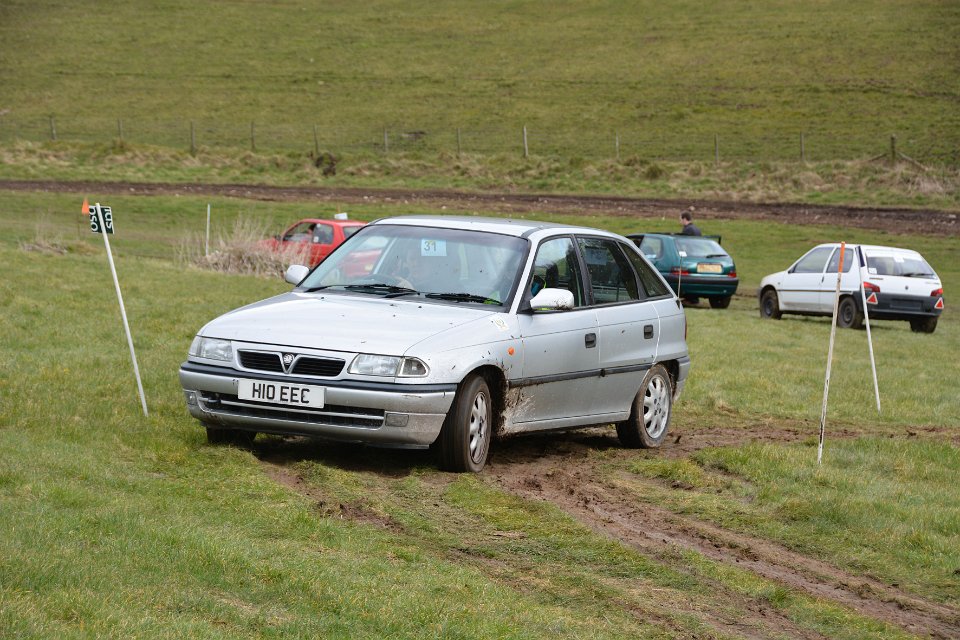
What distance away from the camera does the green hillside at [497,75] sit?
59.7 meters

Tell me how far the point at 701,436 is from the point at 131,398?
4705 mm

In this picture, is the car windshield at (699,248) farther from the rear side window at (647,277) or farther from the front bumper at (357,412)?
the front bumper at (357,412)

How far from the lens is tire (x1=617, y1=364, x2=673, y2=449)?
10562 mm

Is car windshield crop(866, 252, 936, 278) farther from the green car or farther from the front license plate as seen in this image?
the front license plate

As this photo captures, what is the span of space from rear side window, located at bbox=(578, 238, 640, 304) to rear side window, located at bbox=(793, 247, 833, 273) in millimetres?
15313

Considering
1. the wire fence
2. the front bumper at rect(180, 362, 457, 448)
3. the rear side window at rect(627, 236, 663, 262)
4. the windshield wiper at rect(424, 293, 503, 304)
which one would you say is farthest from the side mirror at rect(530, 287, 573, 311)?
the wire fence

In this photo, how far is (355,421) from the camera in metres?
8.25

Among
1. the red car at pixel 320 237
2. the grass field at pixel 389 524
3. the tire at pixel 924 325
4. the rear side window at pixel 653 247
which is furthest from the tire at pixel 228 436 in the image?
the rear side window at pixel 653 247

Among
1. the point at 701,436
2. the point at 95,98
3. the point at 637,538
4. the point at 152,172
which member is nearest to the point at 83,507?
the point at 637,538

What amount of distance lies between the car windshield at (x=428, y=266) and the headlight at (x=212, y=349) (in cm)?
119

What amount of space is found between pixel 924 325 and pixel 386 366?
18.4 meters

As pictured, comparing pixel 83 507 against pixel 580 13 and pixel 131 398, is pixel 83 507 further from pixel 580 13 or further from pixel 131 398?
pixel 580 13

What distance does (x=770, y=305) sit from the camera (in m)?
26.1

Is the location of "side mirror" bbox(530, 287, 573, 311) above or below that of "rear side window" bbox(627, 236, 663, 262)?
above
